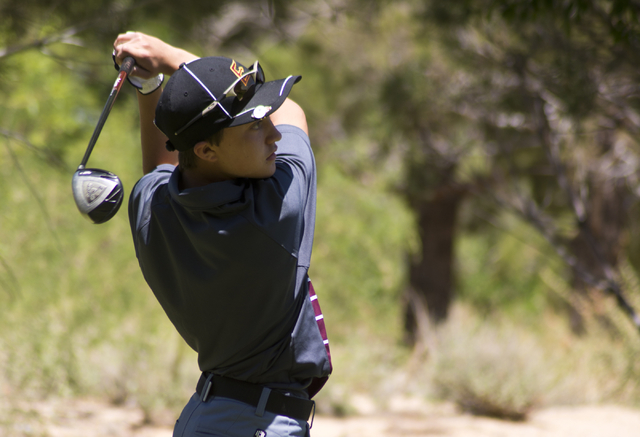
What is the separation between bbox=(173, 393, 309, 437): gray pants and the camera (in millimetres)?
1431

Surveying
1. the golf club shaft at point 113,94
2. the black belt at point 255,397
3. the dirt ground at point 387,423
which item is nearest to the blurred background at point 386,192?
the dirt ground at point 387,423

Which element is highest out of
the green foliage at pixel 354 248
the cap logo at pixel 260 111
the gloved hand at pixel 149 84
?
the green foliage at pixel 354 248

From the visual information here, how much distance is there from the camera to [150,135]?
1759mm

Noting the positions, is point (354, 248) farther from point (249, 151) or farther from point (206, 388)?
point (249, 151)

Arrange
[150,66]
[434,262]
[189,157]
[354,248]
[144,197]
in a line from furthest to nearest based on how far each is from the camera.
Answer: [434,262], [354,248], [150,66], [144,197], [189,157]

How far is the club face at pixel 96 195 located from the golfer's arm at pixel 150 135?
0.89 ft

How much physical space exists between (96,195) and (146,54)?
0.44 metres

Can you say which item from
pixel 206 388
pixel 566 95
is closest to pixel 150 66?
pixel 206 388

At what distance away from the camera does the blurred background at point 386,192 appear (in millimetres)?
4191

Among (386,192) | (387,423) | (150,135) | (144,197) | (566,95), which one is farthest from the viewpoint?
(386,192)

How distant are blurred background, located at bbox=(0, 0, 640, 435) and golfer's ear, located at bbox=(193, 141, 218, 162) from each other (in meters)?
1.87

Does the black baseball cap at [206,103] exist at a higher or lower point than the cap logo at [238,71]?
lower

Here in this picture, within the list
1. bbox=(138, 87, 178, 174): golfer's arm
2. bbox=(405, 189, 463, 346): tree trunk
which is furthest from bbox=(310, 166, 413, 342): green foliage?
bbox=(138, 87, 178, 174): golfer's arm

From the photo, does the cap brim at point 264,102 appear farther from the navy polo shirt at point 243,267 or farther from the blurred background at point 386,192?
the blurred background at point 386,192
